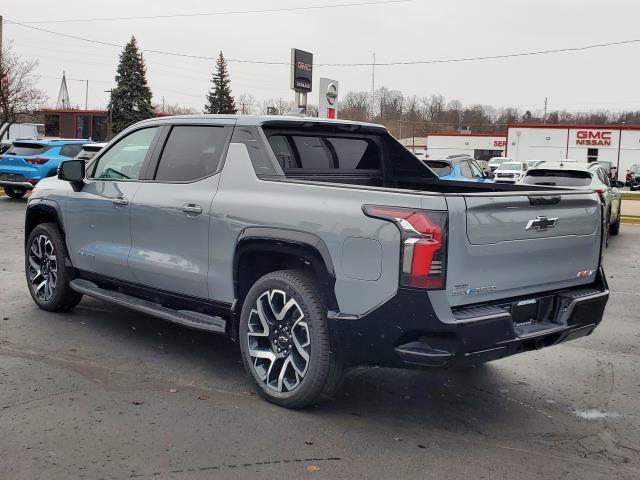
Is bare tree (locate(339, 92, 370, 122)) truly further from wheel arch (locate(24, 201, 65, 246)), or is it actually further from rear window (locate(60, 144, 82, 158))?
wheel arch (locate(24, 201, 65, 246))

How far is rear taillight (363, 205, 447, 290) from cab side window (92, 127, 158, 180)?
2.77 meters

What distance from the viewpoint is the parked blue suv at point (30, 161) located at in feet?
61.1

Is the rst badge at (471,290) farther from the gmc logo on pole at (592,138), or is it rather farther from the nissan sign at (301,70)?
the gmc logo on pole at (592,138)

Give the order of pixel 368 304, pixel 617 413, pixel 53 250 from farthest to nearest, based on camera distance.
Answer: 1. pixel 53 250
2. pixel 617 413
3. pixel 368 304

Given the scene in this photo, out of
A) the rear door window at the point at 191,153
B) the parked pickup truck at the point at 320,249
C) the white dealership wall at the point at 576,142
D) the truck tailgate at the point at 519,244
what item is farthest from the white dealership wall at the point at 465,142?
the truck tailgate at the point at 519,244

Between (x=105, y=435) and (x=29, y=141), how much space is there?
17164 millimetres

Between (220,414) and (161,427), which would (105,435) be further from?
(220,414)

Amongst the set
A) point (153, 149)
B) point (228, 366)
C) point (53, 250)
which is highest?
point (153, 149)

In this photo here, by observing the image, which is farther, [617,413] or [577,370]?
[577,370]

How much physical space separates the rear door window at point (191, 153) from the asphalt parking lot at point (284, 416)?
141 centimetres

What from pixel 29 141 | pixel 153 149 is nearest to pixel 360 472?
pixel 153 149

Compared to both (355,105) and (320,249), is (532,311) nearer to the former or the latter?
(320,249)

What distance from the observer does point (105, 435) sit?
3.98m

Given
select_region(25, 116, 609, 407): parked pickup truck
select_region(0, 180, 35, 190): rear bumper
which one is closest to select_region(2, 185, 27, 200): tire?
select_region(0, 180, 35, 190): rear bumper
